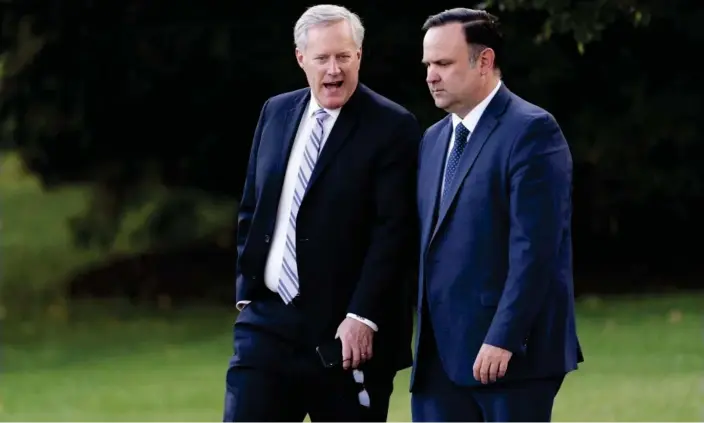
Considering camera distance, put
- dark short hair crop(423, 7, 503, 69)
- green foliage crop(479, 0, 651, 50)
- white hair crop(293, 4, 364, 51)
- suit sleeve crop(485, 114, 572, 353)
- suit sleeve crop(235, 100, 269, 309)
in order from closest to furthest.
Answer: suit sleeve crop(485, 114, 572, 353) < dark short hair crop(423, 7, 503, 69) < white hair crop(293, 4, 364, 51) < suit sleeve crop(235, 100, 269, 309) < green foliage crop(479, 0, 651, 50)

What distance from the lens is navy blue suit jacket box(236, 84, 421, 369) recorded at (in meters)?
5.54

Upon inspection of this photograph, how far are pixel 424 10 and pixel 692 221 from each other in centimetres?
417

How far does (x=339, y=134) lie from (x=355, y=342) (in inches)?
29.2

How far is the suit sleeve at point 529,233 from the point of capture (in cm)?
503

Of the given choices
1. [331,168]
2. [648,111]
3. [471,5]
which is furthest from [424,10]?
[331,168]

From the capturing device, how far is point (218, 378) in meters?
13.2

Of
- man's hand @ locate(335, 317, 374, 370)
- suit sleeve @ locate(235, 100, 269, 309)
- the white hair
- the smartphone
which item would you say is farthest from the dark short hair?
the smartphone

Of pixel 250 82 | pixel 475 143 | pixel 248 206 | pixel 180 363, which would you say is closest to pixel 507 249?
pixel 475 143

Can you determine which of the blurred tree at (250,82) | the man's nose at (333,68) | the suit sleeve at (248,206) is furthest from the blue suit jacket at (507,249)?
the blurred tree at (250,82)

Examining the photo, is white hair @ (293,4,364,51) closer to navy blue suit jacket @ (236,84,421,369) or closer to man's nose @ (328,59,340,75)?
man's nose @ (328,59,340,75)

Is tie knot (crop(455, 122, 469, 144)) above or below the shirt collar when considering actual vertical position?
below

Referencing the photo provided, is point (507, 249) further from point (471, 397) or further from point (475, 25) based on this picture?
point (475, 25)

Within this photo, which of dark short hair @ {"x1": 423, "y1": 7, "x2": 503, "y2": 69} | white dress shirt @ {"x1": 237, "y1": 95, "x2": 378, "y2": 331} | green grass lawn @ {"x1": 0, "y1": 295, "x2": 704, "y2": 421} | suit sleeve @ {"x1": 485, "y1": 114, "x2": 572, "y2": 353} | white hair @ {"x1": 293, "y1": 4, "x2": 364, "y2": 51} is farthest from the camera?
green grass lawn @ {"x1": 0, "y1": 295, "x2": 704, "y2": 421}

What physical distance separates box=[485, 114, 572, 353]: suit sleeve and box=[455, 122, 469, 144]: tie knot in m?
0.22
